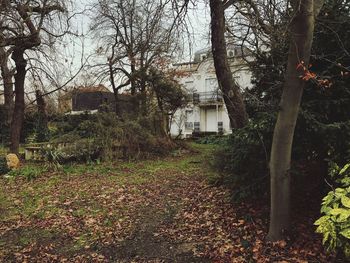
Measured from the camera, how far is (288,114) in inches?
150

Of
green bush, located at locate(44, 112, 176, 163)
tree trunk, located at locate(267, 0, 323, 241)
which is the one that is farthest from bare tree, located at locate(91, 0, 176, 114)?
tree trunk, located at locate(267, 0, 323, 241)

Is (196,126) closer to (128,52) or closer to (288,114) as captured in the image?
(128,52)

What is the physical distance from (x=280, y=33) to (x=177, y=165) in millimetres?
8055

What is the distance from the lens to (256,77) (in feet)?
20.8

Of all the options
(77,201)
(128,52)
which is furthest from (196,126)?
(77,201)

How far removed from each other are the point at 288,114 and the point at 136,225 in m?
3.35

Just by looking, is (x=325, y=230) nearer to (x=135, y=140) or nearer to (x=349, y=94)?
(x=349, y=94)

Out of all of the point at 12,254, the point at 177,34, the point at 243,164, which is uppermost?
the point at 177,34

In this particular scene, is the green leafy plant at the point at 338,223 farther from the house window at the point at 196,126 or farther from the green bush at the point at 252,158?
the house window at the point at 196,126

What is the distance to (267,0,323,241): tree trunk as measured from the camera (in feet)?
11.5

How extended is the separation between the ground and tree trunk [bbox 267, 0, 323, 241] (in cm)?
35

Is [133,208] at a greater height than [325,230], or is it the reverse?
[325,230]

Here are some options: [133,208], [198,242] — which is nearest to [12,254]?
[133,208]

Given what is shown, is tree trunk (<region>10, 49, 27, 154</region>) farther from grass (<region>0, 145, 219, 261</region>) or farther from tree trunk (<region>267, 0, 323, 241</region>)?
tree trunk (<region>267, 0, 323, 241</region>)
